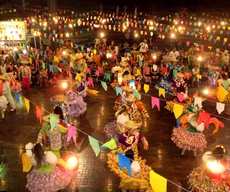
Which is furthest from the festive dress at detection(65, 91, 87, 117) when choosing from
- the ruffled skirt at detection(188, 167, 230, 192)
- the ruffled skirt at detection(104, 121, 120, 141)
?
the ruffled skirt at detection(188, 167, 230, 192)

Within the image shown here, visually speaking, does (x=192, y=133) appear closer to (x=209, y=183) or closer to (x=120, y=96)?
(x=209, y=183)

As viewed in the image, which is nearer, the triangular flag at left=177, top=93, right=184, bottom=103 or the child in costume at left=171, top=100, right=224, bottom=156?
the child in costume at left=171, top=100, right=224, bottom=156

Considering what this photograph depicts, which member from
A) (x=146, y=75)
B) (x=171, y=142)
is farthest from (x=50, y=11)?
(x=171, y=142)

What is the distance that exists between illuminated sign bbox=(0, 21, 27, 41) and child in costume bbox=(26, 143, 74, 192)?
13.0 m

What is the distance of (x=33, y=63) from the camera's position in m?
17.9

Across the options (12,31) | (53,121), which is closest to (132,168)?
(53,121)

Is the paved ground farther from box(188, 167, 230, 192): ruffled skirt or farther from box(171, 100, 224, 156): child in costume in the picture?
box(188, 167, 230, 192): ruffled skirt

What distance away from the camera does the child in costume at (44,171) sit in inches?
263

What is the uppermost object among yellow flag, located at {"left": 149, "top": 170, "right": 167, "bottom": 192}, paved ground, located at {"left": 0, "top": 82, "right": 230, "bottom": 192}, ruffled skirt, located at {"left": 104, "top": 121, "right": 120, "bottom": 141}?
yellow flag, located at {"left": 149, "top": 170, "right": 167, "bottom": 192}

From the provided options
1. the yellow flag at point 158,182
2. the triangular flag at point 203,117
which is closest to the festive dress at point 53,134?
the yellow flag at point 158,182

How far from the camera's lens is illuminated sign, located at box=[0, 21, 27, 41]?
17922 mm

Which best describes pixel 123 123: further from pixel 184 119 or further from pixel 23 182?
pixel 23 182

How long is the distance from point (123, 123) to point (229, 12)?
27.0 metres

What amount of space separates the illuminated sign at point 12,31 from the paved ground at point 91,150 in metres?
5.52
